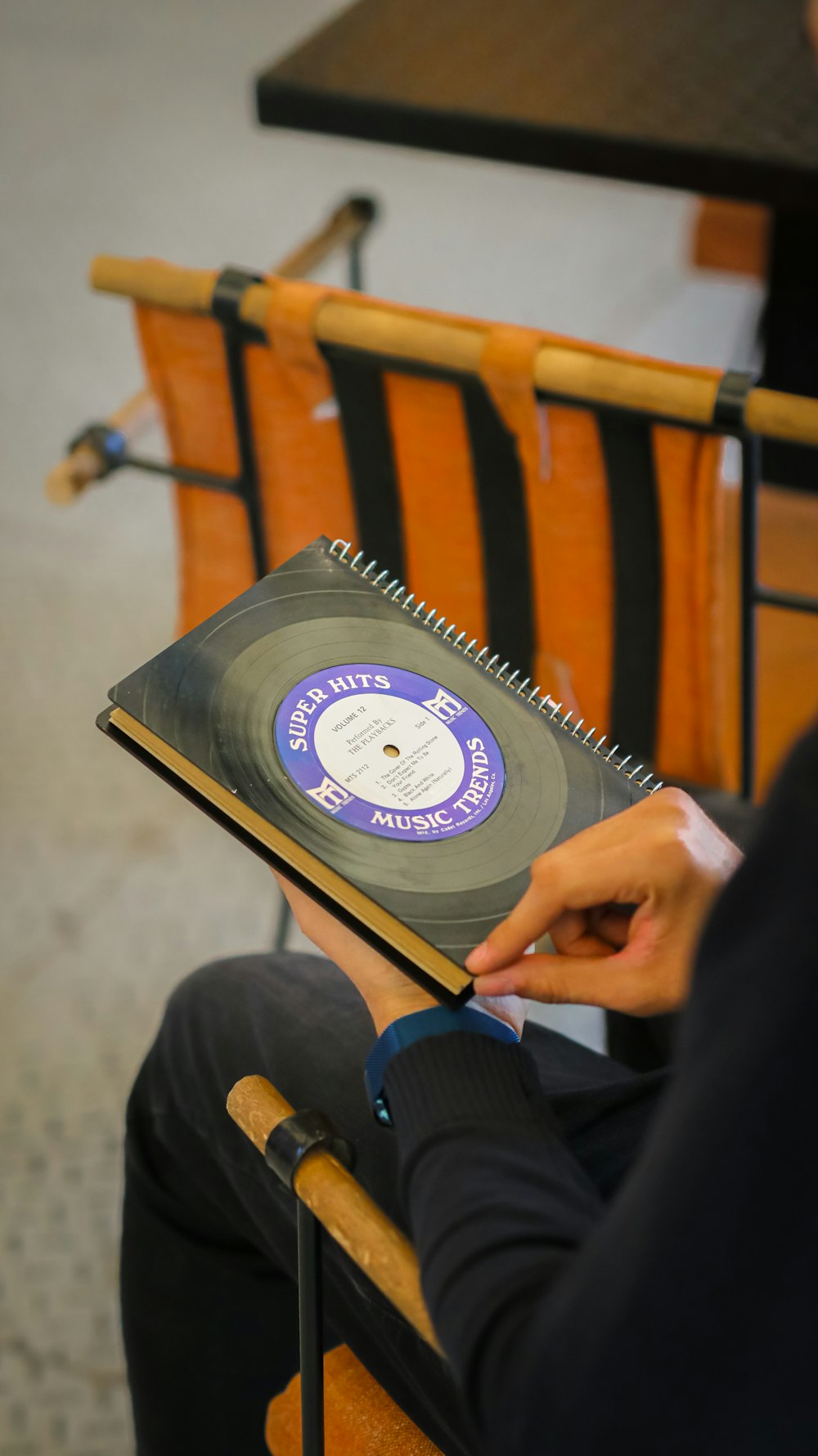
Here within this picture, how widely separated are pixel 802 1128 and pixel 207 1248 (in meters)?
0.59

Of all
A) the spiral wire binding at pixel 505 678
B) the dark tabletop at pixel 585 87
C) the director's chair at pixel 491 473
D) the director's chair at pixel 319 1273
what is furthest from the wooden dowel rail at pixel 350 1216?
the dark tabletop at pixel 585 87

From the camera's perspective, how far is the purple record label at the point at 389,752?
60cm

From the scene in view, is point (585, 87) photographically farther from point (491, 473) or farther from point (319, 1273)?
point (319, 1273)

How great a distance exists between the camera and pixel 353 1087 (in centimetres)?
74

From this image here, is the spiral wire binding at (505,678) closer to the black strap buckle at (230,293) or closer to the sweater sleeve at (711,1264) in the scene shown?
the sweater sleeve at (711,1264)

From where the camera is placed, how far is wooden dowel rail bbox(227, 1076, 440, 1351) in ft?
1.73

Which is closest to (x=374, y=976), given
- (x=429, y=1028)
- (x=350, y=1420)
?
(x=429, y=1028)

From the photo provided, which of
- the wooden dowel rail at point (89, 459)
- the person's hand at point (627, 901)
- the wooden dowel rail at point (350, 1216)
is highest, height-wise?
the person's hand at point (627, 901)

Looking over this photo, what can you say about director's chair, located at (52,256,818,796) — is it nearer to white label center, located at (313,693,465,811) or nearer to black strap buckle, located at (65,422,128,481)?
black strap buckle, located at (65,422,128,481)

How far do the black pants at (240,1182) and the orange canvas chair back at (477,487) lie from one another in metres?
0.42

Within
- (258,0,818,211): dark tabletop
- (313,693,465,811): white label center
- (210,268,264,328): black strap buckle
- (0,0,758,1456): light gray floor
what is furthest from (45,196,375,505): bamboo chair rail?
(313,693,465,811): white label center

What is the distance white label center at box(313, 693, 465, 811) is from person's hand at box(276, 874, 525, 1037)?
62 millimetres

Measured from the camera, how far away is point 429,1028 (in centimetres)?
59

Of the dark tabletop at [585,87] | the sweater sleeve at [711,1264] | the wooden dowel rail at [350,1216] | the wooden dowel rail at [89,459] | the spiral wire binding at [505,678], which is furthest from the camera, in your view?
the dark tabletop at [585,87]
